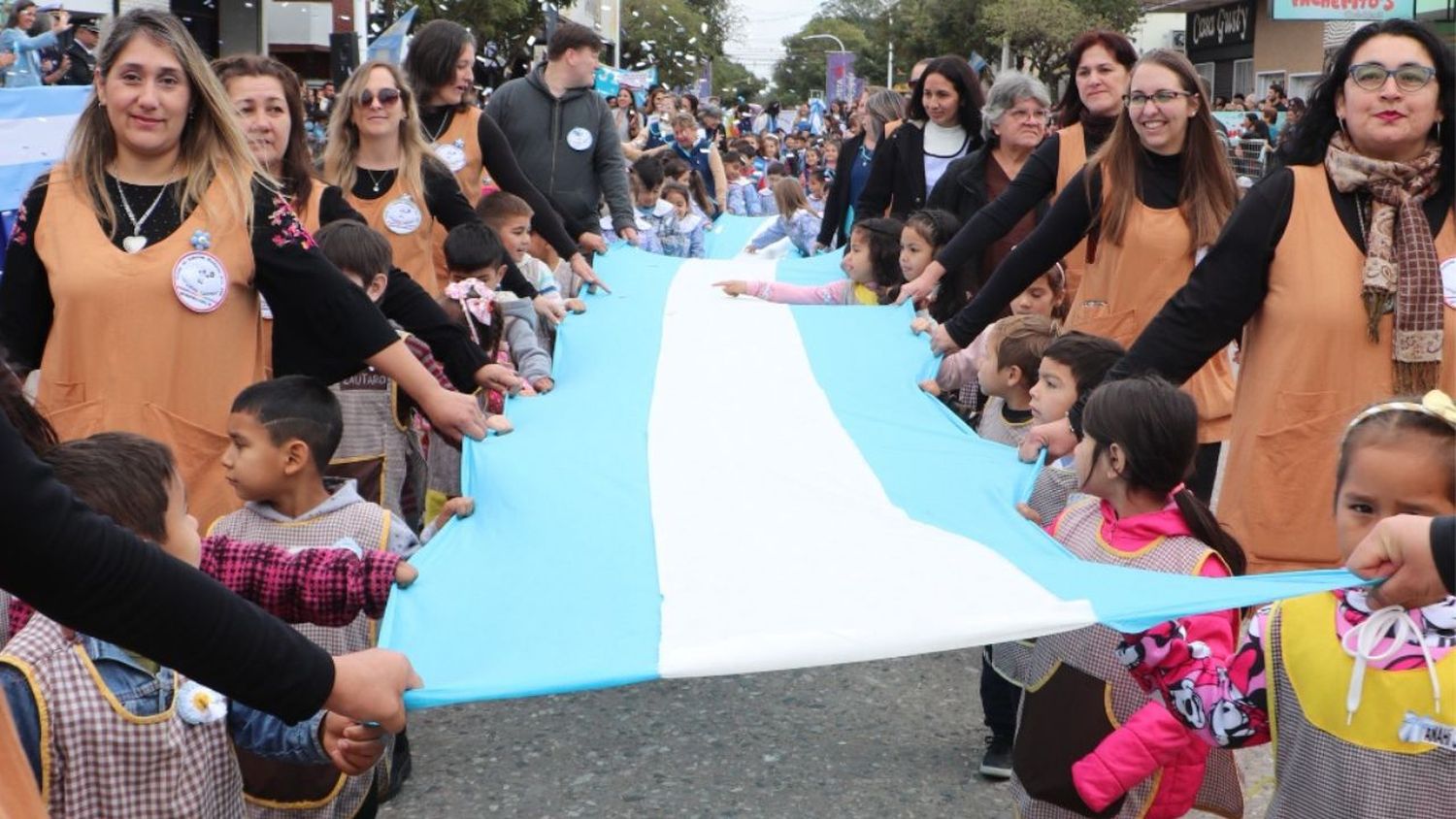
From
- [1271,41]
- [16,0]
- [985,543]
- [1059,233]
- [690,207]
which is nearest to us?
[985,543]

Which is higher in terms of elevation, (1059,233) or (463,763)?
(1059,233)

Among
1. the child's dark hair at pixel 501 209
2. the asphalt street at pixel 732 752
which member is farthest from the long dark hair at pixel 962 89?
the asphalt street at pixel 732 752

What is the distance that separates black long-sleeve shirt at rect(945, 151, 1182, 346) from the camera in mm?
4754

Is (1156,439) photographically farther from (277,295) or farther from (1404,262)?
(277,295)

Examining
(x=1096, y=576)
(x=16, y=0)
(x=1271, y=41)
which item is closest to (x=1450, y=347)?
(x=1096, y=576)

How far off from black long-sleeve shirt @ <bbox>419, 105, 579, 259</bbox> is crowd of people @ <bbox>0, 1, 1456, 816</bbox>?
264 millimetres

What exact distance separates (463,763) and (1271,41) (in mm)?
41911

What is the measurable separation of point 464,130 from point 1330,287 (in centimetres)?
Answer: 421

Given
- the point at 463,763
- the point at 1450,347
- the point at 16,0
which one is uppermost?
the point at 16,0

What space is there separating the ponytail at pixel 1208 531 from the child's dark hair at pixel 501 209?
3.85 metres

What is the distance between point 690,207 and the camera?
39.8 feet

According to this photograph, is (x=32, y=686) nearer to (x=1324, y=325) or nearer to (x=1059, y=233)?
(x=1324, y=325)

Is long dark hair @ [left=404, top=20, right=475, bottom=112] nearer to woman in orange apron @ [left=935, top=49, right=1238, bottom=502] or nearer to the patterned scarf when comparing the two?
woman in orange apron @ [left=935, top=49, right=1238, bottom=502]

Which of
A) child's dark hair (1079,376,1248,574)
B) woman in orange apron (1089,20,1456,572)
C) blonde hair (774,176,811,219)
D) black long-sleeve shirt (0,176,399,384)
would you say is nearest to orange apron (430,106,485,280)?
black long-sleeve shirt (0,176,399,384)
